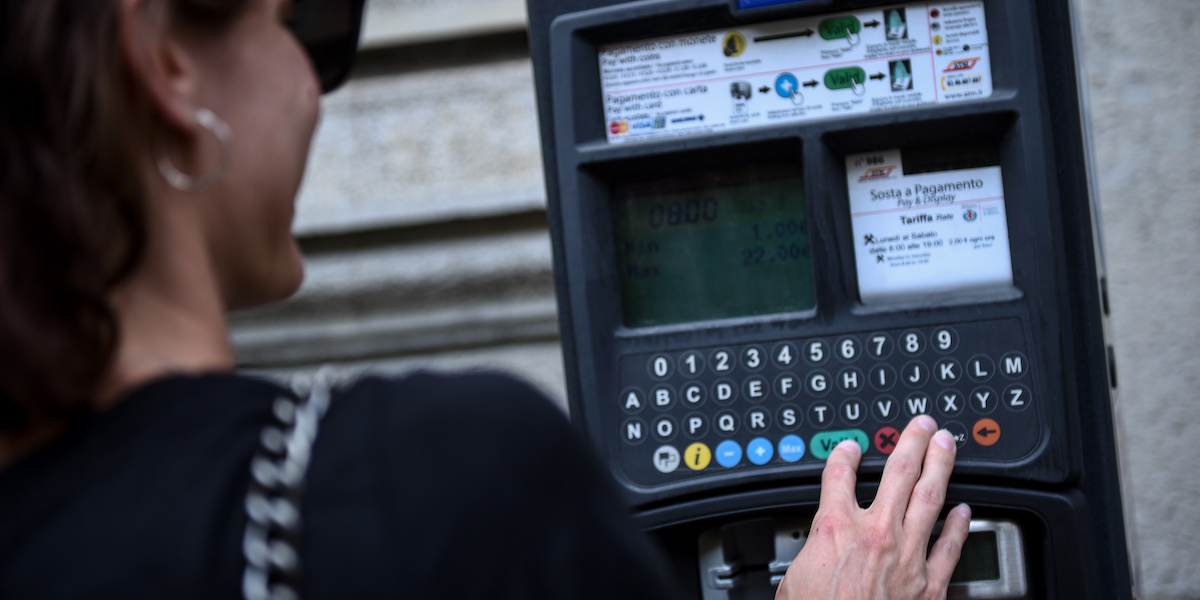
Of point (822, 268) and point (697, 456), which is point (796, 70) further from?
point (697, 456)

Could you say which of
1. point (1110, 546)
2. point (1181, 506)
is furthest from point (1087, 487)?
point (1181, 506)

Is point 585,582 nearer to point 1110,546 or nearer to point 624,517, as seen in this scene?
point 624,517

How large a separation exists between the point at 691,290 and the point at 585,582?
595mm

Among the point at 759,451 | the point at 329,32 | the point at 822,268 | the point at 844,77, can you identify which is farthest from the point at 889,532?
the point at 329,32

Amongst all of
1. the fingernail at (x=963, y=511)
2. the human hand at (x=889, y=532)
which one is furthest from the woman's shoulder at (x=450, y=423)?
the fingernail at (x=963, y=511)

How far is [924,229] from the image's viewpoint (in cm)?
101

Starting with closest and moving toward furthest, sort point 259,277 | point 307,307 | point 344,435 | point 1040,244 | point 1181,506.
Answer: point 344,435, point 259,277, point 1040,244, point 1181,506, point 307,307

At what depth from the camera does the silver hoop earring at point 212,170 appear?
55cm

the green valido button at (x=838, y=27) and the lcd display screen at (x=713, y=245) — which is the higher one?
the green valido button at (x=838, y=27)

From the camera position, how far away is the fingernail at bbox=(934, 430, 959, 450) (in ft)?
3.11

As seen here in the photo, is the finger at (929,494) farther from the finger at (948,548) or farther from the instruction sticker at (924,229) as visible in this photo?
the instruction sticker at (924,229)

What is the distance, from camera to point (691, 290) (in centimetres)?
107

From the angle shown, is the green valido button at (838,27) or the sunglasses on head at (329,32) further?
the green valido button at (838,27)

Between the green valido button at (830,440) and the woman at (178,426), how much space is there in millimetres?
476
